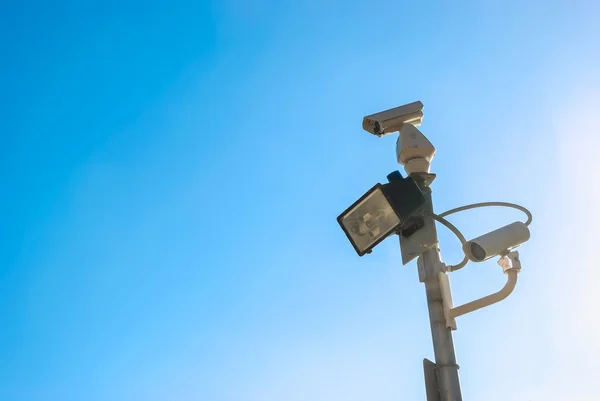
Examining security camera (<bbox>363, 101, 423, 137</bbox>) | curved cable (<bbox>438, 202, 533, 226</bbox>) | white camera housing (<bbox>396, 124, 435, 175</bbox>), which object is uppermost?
security camera (<bbox>363, 101, 423, 137</bbox>)

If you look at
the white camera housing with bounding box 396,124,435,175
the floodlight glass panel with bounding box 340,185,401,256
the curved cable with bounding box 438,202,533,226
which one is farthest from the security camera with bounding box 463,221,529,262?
the white camera housing with bounding box 396,124,435,175

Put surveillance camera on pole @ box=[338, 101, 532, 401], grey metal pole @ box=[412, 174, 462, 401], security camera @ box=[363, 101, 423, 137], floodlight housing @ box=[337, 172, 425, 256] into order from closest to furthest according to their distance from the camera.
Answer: grey metal pole @ box=[412, 174, 462, 401] < surveillance camera on pole @ box=[338, 101, 532, 401] < floodlight housing @ box=[337, 172, 425, 256] < security camera @ box=[363, 101, 423, 137]

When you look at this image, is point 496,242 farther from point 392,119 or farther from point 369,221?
point 392,119

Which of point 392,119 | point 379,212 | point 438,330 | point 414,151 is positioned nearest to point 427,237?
point 379,212

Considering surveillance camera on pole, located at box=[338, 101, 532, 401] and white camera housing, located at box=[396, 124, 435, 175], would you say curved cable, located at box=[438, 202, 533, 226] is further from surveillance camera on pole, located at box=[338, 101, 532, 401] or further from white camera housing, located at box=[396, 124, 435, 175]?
white camera housing, located at box=[396, 124, 435, 175]

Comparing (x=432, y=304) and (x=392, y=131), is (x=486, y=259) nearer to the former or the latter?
(x=432, y=304)

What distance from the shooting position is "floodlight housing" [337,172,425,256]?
388cm

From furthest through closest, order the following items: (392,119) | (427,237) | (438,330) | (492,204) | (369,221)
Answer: (392,119) → (492,204) → (369,221) → (427,237) → (438,330)

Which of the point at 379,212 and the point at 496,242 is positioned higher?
the point at 379,212

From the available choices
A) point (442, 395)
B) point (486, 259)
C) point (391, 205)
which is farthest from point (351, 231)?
point (442, 395)

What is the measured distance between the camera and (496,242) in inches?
144

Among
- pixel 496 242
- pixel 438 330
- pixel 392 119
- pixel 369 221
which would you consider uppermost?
pixel 392 119

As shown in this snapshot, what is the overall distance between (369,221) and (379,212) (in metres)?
0.11

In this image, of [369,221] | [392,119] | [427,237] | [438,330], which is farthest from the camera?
[392,119]
